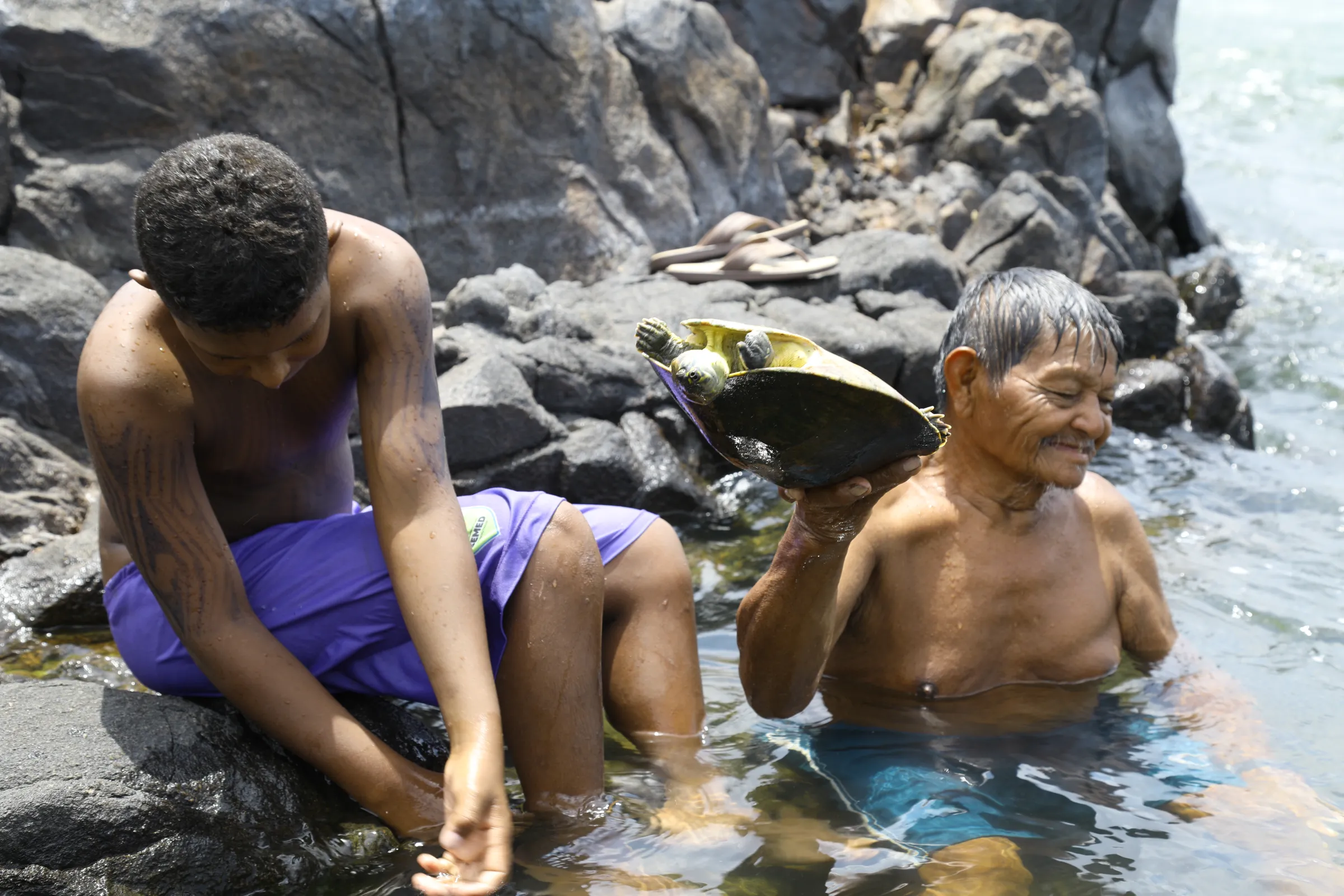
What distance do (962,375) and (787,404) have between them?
95cm

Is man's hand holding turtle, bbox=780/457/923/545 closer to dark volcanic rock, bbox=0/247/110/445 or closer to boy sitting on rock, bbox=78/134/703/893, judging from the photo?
boy sitting on rock, bbox=78/134/703/893

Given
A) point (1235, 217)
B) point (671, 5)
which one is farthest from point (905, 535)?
point (1235, 217)

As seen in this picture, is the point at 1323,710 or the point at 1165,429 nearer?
the point at 1323,710

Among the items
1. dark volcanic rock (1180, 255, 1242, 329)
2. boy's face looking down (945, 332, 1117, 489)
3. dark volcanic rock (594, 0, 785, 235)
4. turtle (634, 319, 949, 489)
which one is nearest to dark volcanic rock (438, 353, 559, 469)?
boy's face looking down (945, 332, 1117, 489)

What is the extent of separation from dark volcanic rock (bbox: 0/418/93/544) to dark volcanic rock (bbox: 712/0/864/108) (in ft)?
24.6

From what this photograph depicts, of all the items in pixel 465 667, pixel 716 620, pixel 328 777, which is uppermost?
pixel 465 667

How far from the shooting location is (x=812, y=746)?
3.25 meters

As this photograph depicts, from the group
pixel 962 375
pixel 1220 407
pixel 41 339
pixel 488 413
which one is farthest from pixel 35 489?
pixel 1220 407

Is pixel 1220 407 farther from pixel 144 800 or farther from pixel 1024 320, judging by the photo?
pixel 144 800

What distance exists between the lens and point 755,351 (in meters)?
2.34

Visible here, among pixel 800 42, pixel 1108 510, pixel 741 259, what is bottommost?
pixel 1108 510

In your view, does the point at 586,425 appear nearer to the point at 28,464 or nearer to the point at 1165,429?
the point at 28,464

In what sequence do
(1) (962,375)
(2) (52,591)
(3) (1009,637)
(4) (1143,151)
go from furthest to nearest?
(4) (1143,151)
(2) (52,591)
(3) (1009,637)
(1) (962,375)

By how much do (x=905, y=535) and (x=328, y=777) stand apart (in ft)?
4.67
